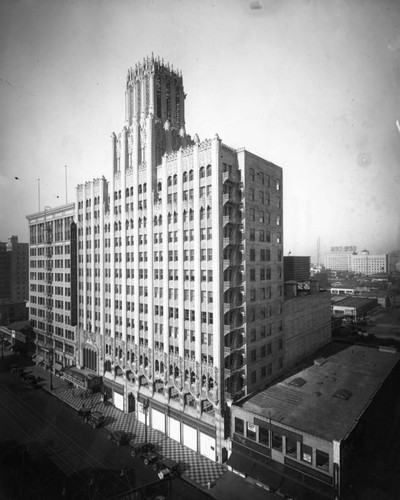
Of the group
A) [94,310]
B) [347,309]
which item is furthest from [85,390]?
[347,309]

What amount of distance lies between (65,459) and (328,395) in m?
38.2

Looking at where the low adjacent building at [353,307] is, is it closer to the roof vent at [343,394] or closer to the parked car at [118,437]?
the roof vent at [343,394]

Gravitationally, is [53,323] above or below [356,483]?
above

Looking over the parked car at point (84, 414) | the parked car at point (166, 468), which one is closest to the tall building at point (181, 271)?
the parked car at point (166, 468)

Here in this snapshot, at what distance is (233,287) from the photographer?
4469 centimetres

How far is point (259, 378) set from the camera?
157ft

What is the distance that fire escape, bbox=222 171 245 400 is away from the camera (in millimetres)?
43812

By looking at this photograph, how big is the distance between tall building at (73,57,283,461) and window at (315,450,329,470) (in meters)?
12.9

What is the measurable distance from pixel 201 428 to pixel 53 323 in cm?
5222

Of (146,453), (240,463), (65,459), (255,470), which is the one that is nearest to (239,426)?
(240,463)

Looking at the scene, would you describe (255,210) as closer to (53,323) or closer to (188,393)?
(188,393)

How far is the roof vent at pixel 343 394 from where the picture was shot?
138 feet

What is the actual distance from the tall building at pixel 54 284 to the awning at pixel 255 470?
46.7m

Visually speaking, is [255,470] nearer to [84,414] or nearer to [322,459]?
[322,459]
